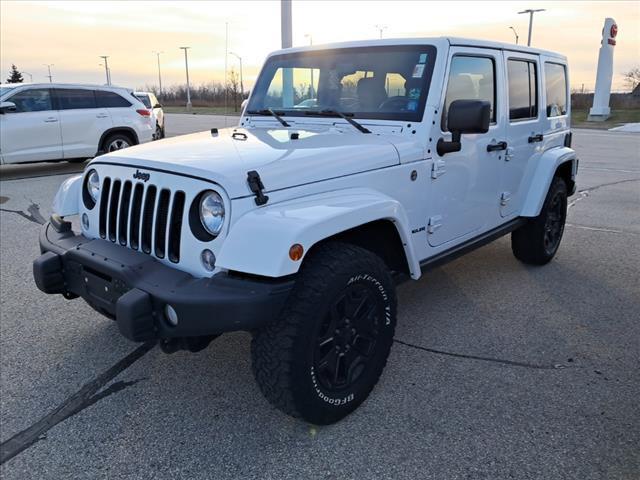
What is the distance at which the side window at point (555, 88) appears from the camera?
490 centimetres

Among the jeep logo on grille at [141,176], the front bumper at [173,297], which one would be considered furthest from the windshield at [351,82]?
the front bumper at [173,297]

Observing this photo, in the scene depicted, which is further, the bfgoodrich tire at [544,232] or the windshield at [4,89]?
the windshield at [4,89]

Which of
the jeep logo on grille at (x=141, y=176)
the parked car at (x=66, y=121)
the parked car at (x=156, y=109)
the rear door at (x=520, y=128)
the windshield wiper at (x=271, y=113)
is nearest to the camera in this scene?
Result: the jeep logo on grille at (x=141, y=176)

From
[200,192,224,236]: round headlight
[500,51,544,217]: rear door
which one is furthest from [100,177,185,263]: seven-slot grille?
[500,51,544,217]: rear door

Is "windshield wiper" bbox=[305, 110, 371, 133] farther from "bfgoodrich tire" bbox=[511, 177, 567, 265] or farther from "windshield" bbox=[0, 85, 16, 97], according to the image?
"windshield" bbox=[0, 85, 16, 97]

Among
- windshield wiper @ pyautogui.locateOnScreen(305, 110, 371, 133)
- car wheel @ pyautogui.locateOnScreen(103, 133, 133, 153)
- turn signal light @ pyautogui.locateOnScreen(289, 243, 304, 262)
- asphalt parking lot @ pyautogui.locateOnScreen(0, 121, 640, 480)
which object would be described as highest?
windshield wiper @ pyautogui.locateOnScreen(305, 110, 371, 133)

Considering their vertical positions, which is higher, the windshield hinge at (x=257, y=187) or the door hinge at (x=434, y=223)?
the windshield hinge at (x=257, y=187)

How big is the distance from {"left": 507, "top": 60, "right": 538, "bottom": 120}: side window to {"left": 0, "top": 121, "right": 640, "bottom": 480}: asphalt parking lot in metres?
1.45

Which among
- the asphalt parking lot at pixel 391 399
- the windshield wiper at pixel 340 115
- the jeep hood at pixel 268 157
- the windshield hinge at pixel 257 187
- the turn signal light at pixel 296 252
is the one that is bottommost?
the asphalt parking lot at pixel 391 399

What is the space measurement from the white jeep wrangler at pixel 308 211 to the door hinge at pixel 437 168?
0.01 meters

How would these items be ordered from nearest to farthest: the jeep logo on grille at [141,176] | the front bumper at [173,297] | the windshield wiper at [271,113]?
1. the front bumper at [173,297]
2. the jeep logo on grille at [141,176]
3. the windshield wiper at [271,113]

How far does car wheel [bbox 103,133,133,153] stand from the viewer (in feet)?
36.2

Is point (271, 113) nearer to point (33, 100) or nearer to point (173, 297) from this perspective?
point (173, 297)

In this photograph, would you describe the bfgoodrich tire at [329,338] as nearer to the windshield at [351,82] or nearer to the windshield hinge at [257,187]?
the windshield hinge at [257,187]
